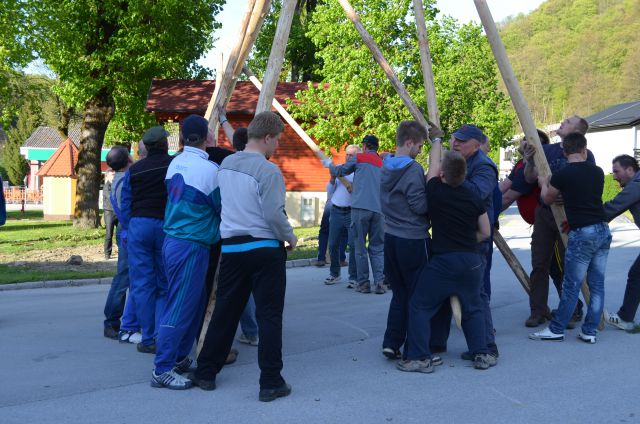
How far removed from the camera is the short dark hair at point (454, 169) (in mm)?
5461

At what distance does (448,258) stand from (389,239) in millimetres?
567

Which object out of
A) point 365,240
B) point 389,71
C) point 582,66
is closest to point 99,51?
point 365,240

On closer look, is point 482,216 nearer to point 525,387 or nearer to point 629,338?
point 525,387

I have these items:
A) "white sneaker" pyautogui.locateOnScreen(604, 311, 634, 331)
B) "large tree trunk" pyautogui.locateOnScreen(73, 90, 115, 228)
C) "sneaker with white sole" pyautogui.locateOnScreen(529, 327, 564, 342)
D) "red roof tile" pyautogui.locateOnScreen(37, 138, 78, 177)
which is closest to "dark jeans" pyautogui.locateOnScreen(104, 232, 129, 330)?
"sneaker with white sole" pyautogui.locateOnScreen(529, 327, 564, 342)

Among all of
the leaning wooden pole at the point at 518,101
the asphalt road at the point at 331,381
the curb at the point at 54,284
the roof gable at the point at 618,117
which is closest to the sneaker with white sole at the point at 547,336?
the asphalt road at the point at 331,381

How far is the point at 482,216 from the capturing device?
566cm

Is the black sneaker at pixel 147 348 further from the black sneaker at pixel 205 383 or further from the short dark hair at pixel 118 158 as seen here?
the short dark hair at pixel 118 158

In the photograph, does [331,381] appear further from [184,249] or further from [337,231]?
[337,231]

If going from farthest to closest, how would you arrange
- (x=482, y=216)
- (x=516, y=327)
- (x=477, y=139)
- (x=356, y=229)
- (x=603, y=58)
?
(x=603, y=58) < (x=356, y=229) < (x=516, y=327) < (x=477, y=139) < (x=482, y=216)

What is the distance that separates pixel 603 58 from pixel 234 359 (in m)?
72.9

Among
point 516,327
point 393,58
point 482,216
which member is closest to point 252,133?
point 482,216

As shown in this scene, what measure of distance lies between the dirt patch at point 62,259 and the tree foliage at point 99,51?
20.9 ft

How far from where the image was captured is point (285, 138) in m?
26.1

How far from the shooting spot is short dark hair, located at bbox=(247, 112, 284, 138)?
5078 millimetres
